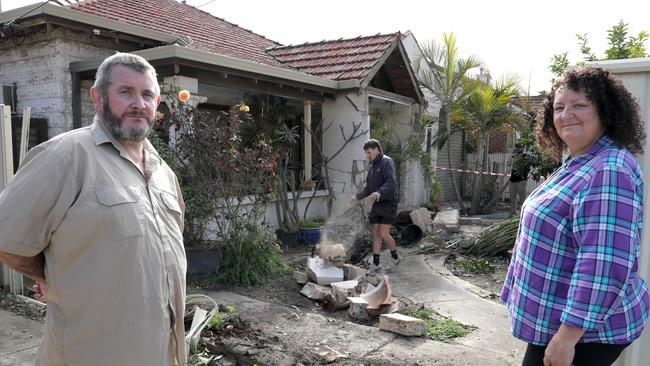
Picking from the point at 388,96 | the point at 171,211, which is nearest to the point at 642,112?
the point at 171,211

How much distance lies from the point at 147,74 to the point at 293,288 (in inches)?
156

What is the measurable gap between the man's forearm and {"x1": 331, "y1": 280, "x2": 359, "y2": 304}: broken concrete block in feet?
11.3

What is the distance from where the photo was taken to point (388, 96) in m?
10.2

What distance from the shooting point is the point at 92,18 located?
6.45m

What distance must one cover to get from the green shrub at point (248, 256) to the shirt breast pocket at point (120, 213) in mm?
3777

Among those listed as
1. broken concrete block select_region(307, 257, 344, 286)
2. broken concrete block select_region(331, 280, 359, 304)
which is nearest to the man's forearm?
broken concrete block select_region(331, 280, 359, 304)

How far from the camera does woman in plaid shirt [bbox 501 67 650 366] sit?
1517 millimetres

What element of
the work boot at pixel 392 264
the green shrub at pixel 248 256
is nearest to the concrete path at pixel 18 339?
the green shrub at pixel 248 256

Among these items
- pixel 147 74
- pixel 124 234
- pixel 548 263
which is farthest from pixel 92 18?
pixel 548 263

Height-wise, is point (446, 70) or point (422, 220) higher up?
point (446, 70)

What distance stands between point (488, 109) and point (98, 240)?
11475 millimetres

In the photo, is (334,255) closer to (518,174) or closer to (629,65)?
(629,65)

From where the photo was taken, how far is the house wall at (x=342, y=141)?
9156 mm

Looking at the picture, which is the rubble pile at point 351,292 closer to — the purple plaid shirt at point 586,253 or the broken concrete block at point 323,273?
the broken concrete block at point 323,273
